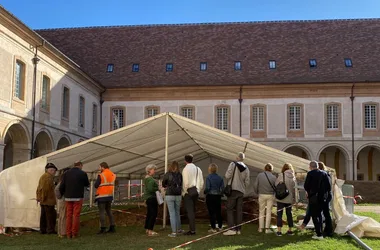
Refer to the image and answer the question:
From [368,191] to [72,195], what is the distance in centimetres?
2055

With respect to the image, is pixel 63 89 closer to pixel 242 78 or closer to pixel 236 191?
pixel 242 78

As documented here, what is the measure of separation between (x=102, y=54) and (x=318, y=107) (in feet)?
45.2

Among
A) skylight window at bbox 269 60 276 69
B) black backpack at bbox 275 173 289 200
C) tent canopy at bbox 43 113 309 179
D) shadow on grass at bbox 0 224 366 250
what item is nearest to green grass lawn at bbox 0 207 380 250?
shadow on grass at bbox 0 224 366 250

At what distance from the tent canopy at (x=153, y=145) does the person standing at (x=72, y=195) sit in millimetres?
799

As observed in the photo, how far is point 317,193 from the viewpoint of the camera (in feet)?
30.7

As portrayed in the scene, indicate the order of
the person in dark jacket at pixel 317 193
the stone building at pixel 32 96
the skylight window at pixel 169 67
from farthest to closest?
the skylight window at pixel 169 67, the stone building at pixel 32 96, the person in dark jacket at pixel 317 193

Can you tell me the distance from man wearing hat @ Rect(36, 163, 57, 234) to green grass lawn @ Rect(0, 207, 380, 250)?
0.28 metres

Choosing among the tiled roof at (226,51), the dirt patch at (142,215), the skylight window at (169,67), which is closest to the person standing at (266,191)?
the dirt patch at (142,215)

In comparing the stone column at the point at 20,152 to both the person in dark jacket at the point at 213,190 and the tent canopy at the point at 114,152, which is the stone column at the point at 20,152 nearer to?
the tent canopy at the point at 114,152

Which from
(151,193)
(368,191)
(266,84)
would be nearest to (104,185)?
(151,193)

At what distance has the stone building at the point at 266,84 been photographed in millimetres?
29234

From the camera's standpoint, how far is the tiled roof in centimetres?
2984

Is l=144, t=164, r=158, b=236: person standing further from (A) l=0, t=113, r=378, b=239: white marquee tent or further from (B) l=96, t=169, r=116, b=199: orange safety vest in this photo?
(A) l=0, t=113, r=378, b=239: white marquee tent

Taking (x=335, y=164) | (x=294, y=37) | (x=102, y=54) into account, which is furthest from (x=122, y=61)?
(x=335, y=164)
